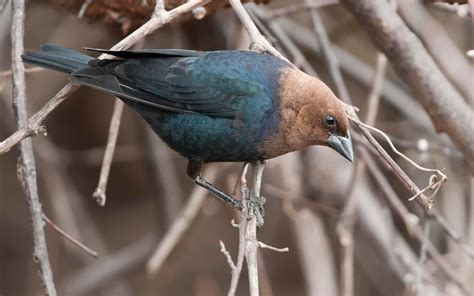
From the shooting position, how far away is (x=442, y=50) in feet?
14.4

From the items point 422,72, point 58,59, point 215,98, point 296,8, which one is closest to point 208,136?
point 215,98

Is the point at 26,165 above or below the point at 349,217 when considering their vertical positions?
below

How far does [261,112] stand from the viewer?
2820 mm

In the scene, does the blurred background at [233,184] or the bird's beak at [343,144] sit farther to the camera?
the blurred background at [233,184]

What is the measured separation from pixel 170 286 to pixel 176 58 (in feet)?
10.5

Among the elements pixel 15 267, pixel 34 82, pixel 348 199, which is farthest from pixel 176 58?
pixel 15 267

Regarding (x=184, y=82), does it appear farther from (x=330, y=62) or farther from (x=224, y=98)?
(x=330, y=62)

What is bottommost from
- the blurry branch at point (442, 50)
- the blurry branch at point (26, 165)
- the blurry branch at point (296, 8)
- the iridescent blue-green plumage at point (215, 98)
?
the blurry branch at point (26, 165)

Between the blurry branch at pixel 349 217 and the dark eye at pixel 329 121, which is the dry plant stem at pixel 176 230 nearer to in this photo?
the blurry branch at pixel 349 217

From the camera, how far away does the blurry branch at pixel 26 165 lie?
236 centimetres

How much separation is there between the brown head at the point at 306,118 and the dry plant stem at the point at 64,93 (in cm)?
50

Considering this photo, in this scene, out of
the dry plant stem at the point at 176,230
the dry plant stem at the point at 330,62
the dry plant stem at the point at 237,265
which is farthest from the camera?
the dry plant stem at the point at 176,230

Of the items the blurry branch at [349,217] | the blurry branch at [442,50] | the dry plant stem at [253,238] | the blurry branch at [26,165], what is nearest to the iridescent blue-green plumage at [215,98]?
the dry plant stem at [253,238]

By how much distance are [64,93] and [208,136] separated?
24.8 inches
